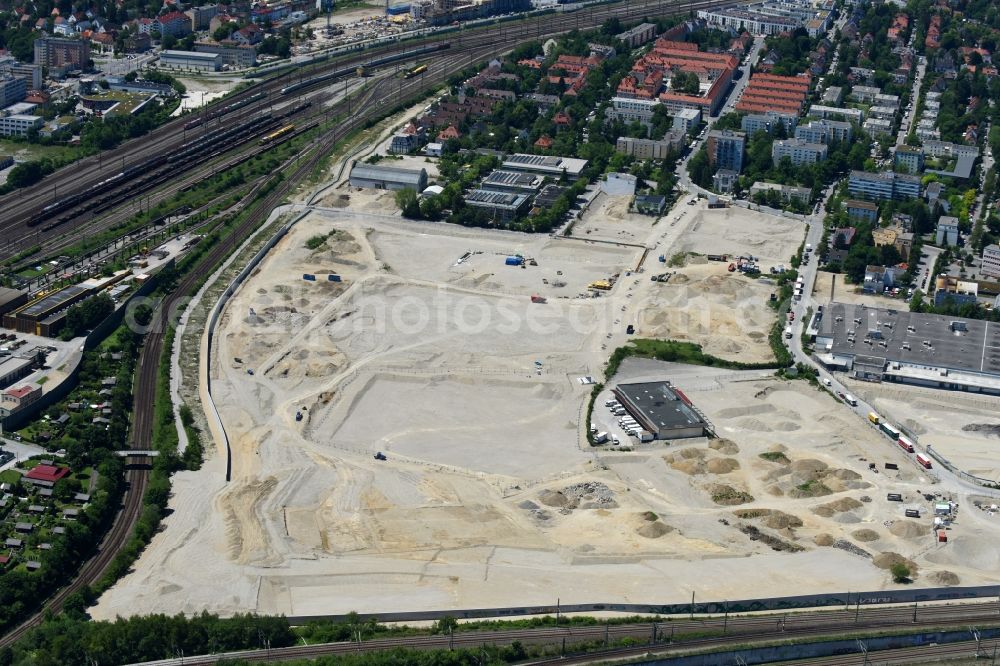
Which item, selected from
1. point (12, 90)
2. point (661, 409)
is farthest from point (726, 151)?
point (12, 90)

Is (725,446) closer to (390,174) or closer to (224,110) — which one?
(390,174)

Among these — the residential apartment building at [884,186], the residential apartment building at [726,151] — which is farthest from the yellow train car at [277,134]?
the residential apartment building at [884,186]

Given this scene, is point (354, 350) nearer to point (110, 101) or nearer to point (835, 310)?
point (835, 310)

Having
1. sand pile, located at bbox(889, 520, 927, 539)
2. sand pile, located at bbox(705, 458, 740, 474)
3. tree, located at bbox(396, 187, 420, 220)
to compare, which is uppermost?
tree, located at bbox(396, 187, 420, 220)

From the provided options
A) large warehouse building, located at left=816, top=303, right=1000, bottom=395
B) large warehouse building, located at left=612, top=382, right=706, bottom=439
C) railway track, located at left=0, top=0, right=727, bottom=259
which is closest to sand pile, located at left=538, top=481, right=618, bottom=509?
large warehouse building, located at left=612, top=382, right=706, bottom=439

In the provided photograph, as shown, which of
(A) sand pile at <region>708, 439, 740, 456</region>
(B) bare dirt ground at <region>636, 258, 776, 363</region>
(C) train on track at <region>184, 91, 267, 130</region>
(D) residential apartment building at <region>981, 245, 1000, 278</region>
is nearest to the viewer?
(A) sand pile at <region>708, 439, 740, 456</region>

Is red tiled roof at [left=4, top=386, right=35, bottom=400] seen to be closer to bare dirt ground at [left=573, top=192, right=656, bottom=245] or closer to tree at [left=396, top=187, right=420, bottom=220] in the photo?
tree at [left=396, top=187, right=420, bottom=220]

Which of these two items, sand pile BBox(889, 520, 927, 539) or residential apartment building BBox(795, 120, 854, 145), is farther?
residential apartment building BBox(795, 120, 854, 145)
